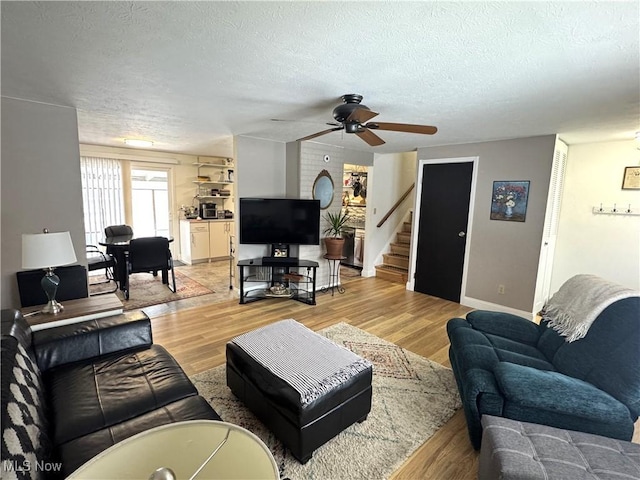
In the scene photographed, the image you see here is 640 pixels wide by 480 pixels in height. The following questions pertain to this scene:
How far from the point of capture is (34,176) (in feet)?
9.20

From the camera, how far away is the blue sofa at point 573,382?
5.20 feet

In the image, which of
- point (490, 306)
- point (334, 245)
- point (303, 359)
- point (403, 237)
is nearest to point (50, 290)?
point (303, 359)

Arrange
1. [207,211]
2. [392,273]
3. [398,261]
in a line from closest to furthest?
1. [392,273]
2. [398,261]
3. [207,211]

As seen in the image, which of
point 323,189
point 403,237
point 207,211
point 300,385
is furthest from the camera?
point 207,211

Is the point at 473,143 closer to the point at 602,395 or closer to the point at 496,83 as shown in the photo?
the point at 496,83

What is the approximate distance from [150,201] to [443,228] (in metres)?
5.68

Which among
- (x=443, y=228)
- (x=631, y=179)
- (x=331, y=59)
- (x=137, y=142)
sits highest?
(x=137, y=142)

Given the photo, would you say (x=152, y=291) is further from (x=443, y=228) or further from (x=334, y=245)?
(x=443, y=228)

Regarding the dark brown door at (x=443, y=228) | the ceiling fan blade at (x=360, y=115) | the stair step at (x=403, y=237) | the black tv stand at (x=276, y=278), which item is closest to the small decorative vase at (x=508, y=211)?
the dark brown door at (x=443, y=228)

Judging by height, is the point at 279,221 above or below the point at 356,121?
below

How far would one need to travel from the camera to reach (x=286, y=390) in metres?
1.74

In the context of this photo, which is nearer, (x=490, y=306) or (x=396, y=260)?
(x=490, y=306)

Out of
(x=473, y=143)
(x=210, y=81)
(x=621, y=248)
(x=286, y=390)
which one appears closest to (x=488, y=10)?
(x=210, y=81)

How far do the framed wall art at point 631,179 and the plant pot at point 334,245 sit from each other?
3593 millimetres
